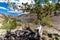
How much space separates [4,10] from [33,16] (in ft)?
2.25

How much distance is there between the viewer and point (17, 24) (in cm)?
354

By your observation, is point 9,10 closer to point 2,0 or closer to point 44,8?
point 2,0

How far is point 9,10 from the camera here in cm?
420

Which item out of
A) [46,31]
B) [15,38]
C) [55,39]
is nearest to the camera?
[15,38]

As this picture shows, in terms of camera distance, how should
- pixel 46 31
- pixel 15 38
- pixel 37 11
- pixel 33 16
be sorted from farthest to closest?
pixel 33 16, pixel 37 11, pixel 46 31, pixel 15 38

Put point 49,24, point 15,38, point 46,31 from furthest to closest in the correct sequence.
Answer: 1. point 49,24
2. point 46,31
3. point 15,38

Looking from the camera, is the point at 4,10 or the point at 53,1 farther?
the point at 4,10

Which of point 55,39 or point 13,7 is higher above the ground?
point 13,7

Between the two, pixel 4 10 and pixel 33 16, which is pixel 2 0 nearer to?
pixel 4 10

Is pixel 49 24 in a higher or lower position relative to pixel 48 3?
lower

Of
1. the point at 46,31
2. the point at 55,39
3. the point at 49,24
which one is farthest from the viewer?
the point at 49,24

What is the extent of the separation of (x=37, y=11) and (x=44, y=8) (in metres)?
0.16

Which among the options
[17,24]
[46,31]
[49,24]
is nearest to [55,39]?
[46,31]

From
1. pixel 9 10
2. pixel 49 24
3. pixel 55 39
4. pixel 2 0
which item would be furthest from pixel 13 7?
pixel 55 39
